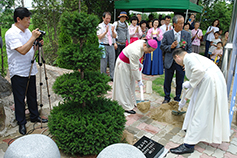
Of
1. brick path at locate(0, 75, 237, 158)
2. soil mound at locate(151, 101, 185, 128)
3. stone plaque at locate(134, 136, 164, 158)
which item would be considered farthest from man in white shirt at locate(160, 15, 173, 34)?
stone plaque at locate(134, 136, 164, 158)

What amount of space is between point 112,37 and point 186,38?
2.77 meters

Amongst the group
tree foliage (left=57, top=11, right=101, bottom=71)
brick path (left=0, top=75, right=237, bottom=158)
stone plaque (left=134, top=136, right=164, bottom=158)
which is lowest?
brick path (left=0, top=75, right=237, bottom=158)

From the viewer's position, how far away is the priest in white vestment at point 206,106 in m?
3.06

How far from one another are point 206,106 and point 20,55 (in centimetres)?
342

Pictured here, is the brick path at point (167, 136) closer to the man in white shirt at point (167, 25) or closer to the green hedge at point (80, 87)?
the green hedge at point (80, 87)

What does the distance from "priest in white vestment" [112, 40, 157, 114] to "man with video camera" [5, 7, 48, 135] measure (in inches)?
73.8

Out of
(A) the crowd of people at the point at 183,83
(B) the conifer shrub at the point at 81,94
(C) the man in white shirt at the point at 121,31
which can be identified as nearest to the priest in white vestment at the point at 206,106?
(A) the crowd of people at the point at 183,83

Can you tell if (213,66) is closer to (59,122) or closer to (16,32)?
(59,122)

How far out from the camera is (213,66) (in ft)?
10.5

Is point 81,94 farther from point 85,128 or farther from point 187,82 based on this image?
point 187,82

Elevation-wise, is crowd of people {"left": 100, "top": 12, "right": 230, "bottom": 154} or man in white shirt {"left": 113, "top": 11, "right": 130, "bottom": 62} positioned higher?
man in white shirt {"left": 113, "top": 11, "right": 130, "bottom": 62}

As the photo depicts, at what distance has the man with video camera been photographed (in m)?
3.13

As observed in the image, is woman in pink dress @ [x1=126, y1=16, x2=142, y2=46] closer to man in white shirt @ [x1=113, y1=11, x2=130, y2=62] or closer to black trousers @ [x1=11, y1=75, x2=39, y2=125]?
man in white shirt @ [x1=113, y1=11, x2=130, y2=62]

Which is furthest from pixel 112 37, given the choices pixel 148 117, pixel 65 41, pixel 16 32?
pixel 16 32
